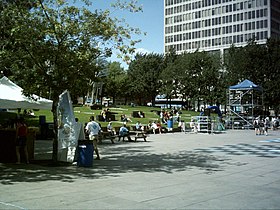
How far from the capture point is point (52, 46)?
13.3 meters

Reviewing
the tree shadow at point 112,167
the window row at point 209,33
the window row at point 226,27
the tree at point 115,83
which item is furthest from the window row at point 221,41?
the tree shadow at point 112,167

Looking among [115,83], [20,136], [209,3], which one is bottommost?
[20,136]

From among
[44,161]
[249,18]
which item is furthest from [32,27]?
[249,18]

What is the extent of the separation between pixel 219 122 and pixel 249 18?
85725mm

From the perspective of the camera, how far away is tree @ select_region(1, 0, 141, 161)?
510 inches

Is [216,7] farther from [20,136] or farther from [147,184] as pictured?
[147,184]

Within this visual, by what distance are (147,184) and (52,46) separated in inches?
261

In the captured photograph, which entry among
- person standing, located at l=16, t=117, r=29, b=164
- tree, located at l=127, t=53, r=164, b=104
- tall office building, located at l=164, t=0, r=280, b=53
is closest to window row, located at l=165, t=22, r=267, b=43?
tall office building, located at l=164, t=0, r=280, b=53

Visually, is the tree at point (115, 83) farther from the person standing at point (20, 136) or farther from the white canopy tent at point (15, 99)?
the person standing at point (20, 136)

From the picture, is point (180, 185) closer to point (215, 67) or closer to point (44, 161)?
point (44, 161)

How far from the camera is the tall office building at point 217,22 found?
358ft

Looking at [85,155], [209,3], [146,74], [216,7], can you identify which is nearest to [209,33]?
[216,7]

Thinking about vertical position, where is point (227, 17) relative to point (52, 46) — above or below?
above

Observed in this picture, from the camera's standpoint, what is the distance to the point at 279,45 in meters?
54.8
